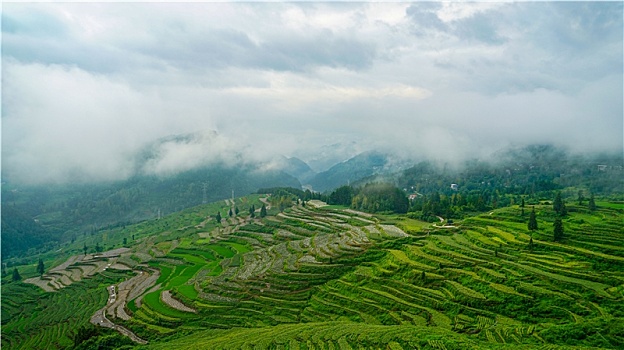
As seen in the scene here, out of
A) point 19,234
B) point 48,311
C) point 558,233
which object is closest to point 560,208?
point 558,233

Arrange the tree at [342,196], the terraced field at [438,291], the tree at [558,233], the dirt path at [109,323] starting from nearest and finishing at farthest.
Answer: the terraced field at [438,291] < the tree at [558,233] < the dirt path at [109,323] < the tree at [342,196]

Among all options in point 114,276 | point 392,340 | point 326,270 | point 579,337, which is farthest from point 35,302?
point 579,337

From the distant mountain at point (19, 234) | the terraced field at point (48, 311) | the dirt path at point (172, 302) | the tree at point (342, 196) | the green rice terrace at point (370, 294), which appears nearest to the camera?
the green rice terrace at point (370, 294)

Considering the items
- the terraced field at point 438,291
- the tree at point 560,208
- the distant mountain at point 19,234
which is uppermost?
the tree at point 560,208

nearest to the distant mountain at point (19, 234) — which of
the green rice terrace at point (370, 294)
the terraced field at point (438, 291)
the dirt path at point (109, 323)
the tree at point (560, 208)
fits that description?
the green rice terrace at point (370, 294)

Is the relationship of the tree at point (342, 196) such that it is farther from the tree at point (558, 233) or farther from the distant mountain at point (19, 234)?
the distant mountain at point (19, 234)

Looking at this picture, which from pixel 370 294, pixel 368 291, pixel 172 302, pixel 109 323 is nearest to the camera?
pixel 370 294

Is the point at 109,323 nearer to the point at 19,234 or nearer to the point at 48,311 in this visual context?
the point at 48,311

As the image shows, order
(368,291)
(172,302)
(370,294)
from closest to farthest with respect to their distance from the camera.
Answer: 1. (370,294)
2. (368,291)
3. (172,302)

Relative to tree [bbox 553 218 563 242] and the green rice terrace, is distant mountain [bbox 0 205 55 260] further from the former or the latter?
tree [bbox 553 218 563 242]
